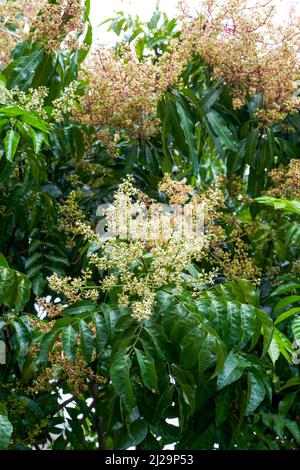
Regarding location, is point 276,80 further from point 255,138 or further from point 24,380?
point 24,380

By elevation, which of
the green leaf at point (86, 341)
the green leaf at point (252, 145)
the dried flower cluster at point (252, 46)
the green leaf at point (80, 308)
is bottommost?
the green leaf at point (86, 341)

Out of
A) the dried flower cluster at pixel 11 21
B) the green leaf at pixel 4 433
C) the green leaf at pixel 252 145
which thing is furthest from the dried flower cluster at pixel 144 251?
Result: the dried flower cluster at pixel 11 21

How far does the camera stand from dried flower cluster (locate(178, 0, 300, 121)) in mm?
2854

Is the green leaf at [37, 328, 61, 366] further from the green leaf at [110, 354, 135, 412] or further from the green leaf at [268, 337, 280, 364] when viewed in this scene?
the green leaf at [268, 337, 280, 364]

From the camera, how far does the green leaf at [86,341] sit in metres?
2.21

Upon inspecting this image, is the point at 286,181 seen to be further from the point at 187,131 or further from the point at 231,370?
the point at 231,370

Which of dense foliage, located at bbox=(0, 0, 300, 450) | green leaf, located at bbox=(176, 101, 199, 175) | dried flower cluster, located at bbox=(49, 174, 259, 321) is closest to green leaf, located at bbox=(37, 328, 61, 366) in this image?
dense foliage, located at bbox=(0, 0, 300, 450)

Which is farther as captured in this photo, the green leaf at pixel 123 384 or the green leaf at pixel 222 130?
the green leaf at pixel 222 130

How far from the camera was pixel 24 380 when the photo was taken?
8.32 feet

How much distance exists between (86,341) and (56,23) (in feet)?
3.68

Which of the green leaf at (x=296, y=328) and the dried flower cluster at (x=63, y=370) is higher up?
the green leaf at (x=296, y=328)

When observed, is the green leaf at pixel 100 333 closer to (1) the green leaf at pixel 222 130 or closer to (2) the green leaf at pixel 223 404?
(2) the green leaf at pixel 223 404

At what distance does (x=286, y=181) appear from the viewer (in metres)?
2.86
